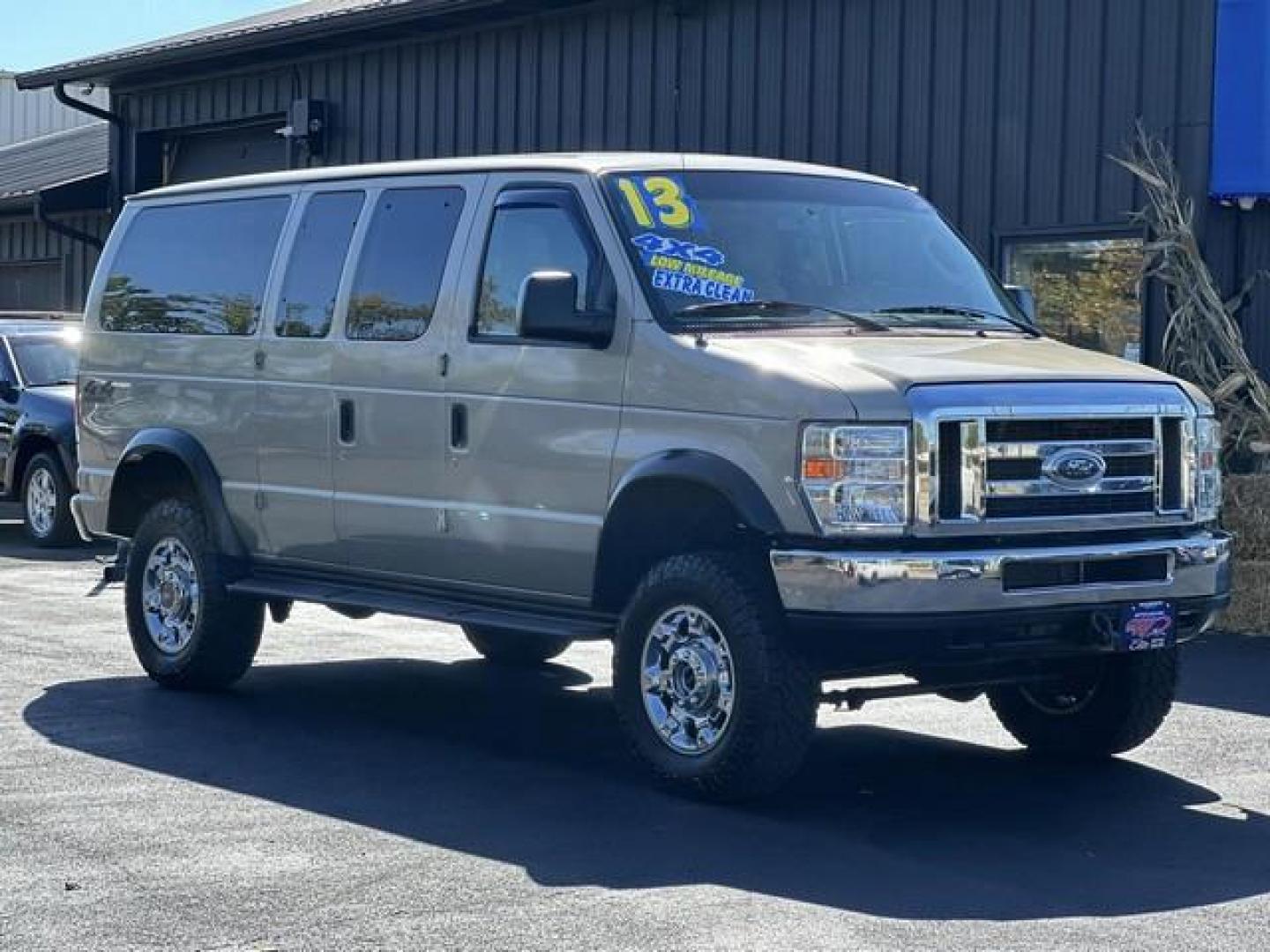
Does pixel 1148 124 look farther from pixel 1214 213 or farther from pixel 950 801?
pixel 950 801

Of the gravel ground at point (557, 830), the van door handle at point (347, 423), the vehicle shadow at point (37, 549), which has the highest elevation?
the van door handle at point (347, 423)

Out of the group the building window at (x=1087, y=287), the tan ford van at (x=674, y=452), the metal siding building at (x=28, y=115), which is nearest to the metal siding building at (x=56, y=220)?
the metal siding building at (x=28, y=115)

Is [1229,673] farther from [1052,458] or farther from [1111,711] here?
[1052,458]

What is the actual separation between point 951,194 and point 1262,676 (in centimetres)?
572

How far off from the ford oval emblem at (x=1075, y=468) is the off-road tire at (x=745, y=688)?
100cm

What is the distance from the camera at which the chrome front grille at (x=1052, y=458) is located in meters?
7.36

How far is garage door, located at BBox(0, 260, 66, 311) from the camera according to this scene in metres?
28.0

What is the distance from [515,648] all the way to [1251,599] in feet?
13.2

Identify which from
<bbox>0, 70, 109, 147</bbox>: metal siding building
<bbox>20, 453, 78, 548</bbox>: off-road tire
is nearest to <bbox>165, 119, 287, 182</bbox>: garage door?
<bbox>20, 453, 78, 548</bbox>: off-road tire

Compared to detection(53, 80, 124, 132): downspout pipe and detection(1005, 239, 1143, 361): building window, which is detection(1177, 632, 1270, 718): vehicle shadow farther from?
detection(53, 80, 124, 132): downspout pipe

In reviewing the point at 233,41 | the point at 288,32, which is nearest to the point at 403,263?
the point at 288,32

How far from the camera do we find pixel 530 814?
7.51 meters

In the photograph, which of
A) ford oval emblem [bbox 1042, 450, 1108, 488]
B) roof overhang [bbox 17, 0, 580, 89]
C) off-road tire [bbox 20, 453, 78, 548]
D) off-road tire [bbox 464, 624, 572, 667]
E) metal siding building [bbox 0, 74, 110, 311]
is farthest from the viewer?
metal siding building [bbox 0, 74, 110, 311]

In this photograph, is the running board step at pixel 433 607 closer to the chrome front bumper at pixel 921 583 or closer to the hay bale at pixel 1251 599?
the chrome front bumper at pixel 921 583
